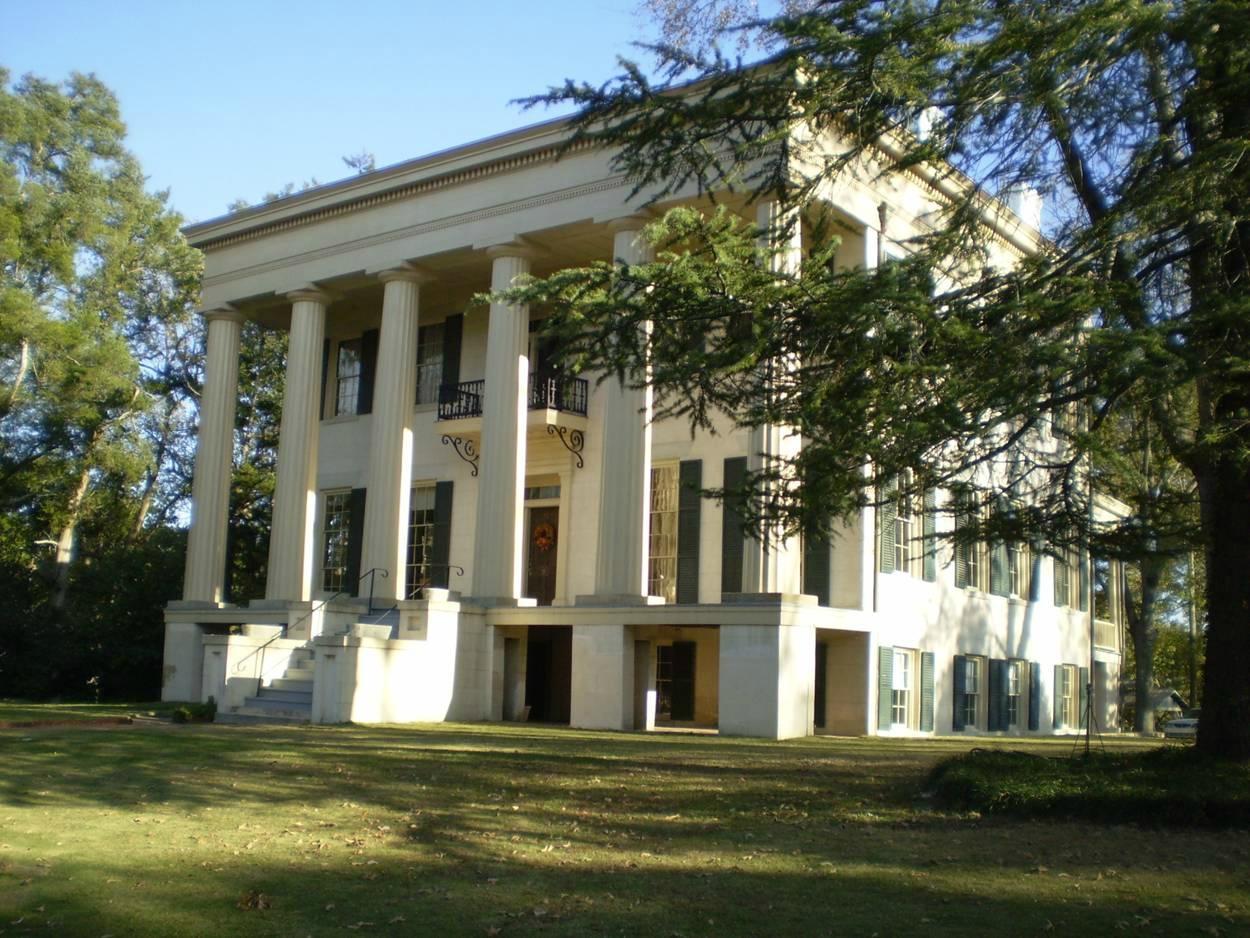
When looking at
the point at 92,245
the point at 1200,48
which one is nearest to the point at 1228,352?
the point at 1200,48

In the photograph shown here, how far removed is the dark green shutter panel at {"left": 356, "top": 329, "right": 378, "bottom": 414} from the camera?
2981cm

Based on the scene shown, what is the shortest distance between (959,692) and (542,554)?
8.89m

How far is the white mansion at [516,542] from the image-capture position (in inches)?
835

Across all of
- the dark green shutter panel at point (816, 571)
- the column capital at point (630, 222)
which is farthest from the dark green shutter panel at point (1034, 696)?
the column capital at point (630, 222)

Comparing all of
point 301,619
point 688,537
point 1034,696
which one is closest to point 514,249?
point 688,537

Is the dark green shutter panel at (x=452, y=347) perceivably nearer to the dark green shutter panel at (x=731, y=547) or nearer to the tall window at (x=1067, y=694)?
the dark green shutter panel at (x=731, y=547)

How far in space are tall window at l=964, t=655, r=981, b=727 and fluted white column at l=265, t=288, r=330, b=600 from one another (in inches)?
532

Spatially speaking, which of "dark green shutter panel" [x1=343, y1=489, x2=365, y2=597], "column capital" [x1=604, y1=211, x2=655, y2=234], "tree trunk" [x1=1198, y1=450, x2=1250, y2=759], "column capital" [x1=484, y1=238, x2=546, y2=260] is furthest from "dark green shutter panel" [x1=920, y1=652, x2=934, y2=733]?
"tree trunk" [x1=1198, y1=450, x2=1250, y2=759]

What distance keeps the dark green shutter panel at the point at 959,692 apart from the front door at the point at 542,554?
27.1 feet

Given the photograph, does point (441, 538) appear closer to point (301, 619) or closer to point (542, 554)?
point (542, 554)

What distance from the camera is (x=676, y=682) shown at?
24891mm

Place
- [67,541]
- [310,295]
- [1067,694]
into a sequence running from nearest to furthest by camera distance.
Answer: [310,295] < [1067,694] < [67,541]

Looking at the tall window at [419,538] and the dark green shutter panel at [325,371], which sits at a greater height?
the dark green shutter panel at [325,371]

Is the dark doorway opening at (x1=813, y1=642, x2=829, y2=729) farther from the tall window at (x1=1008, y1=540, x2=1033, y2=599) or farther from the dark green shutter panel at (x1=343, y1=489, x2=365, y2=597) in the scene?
the dark green shutter panel at (x1=343, y1=489, x2=365, y2=597)
